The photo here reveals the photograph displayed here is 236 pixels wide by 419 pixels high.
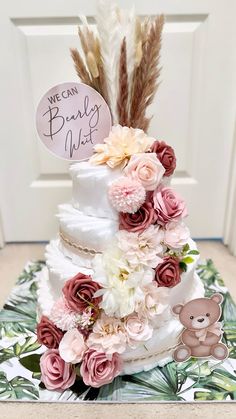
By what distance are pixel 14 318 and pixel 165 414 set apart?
52 cm

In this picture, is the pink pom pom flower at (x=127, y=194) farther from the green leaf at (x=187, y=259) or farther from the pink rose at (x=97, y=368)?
the pink rose at (x=97, y=368)

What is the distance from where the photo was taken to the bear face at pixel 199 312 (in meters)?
0.78

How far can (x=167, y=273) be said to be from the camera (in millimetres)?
747

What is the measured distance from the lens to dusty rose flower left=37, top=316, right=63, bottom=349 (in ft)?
2.57

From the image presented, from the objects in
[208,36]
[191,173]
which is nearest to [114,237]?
[191,173]

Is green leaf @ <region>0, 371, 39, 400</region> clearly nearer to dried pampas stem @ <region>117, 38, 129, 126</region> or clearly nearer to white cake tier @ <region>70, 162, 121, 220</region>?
white cake tier @ <region>70, 162, 121, 220</region>

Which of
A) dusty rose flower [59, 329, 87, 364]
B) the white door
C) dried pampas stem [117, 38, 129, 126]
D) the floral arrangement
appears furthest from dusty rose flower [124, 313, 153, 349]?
the white door

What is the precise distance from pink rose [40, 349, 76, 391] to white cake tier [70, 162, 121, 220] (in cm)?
34

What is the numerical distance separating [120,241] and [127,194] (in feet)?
0.34

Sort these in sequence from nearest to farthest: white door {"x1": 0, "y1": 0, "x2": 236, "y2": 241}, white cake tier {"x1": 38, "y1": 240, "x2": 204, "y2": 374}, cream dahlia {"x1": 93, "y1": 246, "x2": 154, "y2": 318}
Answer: cream dahlia {"x1": 93, "y1": 246, "x2": 154, "y2": 318}, white cake tier {"x1": 38, "y1": 240, "x2": 204, "y2": 374}, white door {"x1": 0, "y1": 0, "x2": 236, "y2": 241}

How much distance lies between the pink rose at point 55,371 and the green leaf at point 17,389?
0.13ft

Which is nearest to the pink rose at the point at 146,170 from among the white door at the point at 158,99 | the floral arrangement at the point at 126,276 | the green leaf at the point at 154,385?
the floral arrangement at the point at 126,276

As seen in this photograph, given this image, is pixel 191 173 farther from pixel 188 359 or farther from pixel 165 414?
pixel 165 414

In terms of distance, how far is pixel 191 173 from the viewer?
135cm
